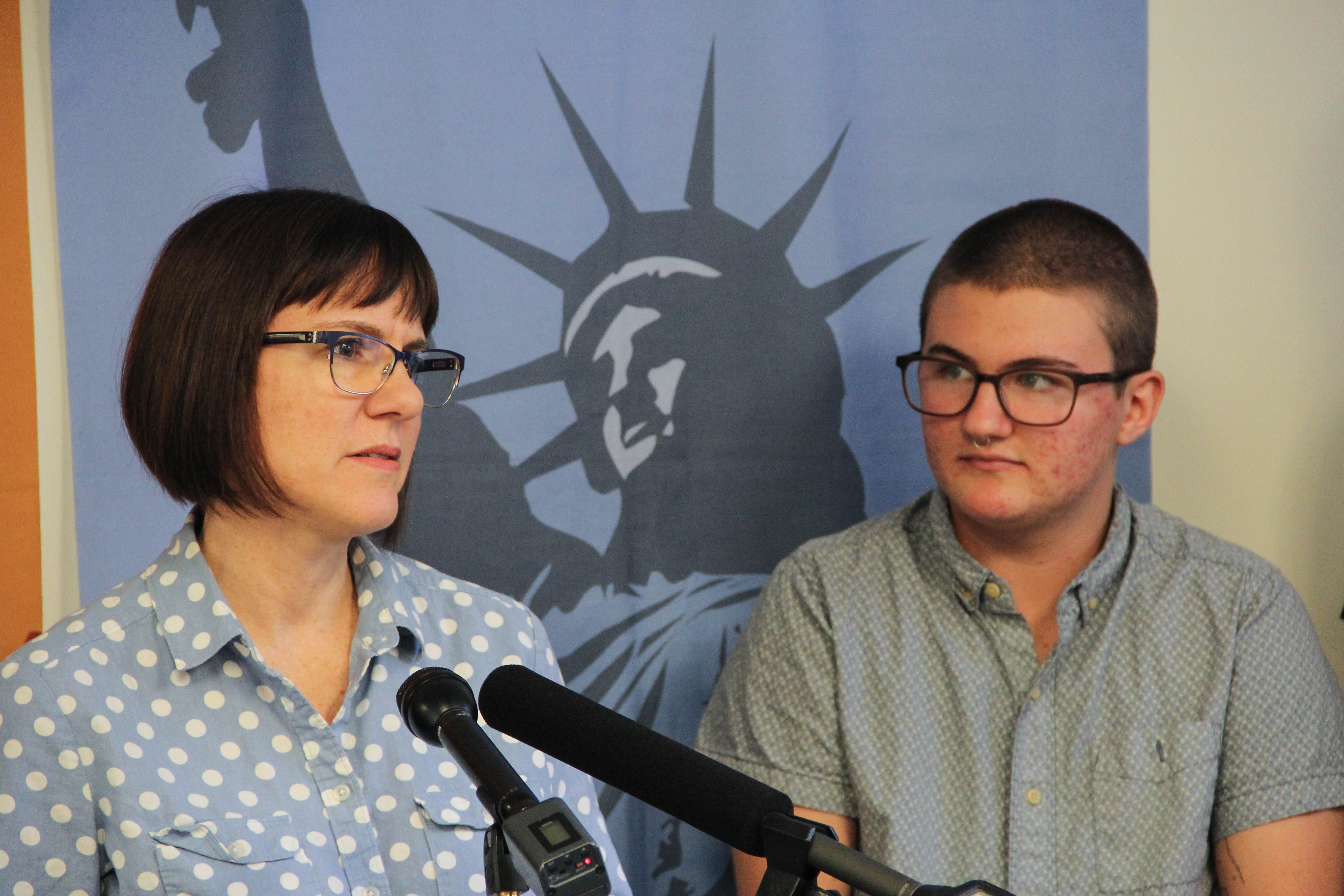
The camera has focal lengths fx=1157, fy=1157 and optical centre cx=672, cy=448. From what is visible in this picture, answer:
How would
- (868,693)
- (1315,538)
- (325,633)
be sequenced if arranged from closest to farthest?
(325,633)
(868,693)
(1315,538)

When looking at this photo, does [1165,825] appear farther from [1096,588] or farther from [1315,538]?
[1315,538]

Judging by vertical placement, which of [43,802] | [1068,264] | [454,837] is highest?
[1068,264]

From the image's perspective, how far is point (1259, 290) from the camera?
2.19 meters

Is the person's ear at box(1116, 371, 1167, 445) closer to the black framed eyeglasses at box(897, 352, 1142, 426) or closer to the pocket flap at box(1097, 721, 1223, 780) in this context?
the black framed eyeglasses at box(897, 352, 1142, 426)

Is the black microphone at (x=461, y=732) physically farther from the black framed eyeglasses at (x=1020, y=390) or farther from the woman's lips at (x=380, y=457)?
the black framed eyeglasses at (x=1020, y=390)

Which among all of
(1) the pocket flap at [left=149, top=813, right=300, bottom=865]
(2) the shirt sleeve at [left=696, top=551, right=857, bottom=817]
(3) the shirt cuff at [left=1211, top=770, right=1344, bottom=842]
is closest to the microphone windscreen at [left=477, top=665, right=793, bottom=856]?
(1) the pocket flap at [left=149, top=813, right=300, bottom=865]

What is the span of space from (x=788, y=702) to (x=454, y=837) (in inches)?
22.4

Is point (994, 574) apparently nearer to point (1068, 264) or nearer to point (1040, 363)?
point (1040, 363)

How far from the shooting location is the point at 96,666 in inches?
45.3

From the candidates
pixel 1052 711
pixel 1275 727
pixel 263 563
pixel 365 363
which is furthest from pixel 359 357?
pixel 1275 727

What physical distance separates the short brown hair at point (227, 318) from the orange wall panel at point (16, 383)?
444 mm

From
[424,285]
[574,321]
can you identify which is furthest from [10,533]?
[574,321]

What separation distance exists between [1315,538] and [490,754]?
198 cm

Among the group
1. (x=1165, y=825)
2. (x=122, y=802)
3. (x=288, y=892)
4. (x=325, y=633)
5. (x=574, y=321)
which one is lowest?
(x=1165, y=825)
